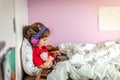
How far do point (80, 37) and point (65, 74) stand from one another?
102cm

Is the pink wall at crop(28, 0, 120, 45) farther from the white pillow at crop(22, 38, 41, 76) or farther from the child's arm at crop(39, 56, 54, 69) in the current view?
the white pillow at crop(22, 38, 41, 76)

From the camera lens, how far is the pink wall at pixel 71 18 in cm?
262

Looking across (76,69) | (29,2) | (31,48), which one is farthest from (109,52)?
(29,2)

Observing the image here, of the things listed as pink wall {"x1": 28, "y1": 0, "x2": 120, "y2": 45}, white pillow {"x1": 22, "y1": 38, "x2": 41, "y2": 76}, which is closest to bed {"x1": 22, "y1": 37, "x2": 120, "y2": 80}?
white pillow {"x1": 22, "y1": 38, "x2": 41, "y2": 76}

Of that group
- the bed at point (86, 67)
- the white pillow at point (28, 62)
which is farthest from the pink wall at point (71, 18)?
the white pillow at point (28, 62)

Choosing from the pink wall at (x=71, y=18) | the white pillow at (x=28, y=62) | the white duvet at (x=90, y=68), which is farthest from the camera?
the pink wall at (x=71, y=18)

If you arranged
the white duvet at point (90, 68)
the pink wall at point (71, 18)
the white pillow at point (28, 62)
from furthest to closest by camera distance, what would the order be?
the pink wall at point (71, 18)
the white pillow at point (28, 62)
the white duvet at point (90, 68)

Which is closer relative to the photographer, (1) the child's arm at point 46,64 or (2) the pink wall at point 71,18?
(1) the child's arm at point 46,64

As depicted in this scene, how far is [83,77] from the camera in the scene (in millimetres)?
1716

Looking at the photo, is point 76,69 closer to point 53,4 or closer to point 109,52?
point 109,52

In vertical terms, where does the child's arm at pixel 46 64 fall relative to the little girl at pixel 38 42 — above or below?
below

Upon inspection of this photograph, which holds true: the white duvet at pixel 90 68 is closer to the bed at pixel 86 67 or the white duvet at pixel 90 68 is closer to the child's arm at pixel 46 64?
the bed at pixel 86 67

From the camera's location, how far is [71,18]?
8.71 ft

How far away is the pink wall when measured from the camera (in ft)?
8.58
